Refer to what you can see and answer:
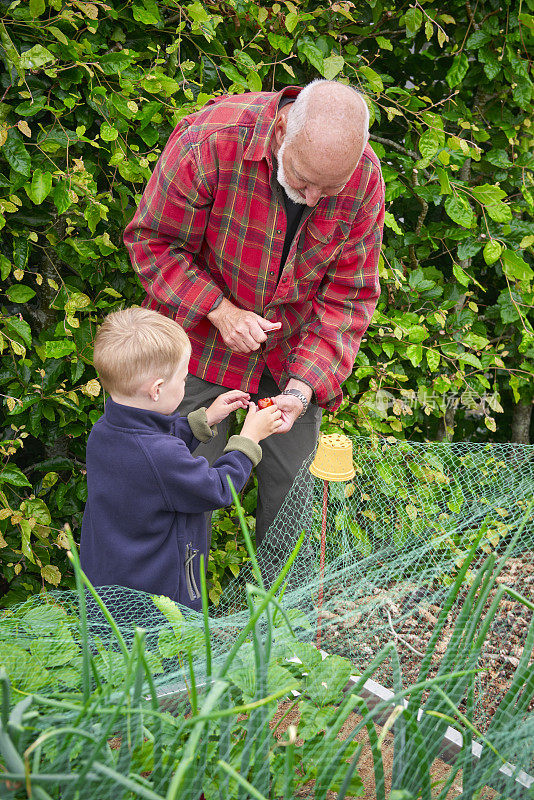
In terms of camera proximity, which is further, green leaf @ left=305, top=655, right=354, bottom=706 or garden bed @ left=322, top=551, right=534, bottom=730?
garden bed @ left=322, top=551, right=534, bottom=730

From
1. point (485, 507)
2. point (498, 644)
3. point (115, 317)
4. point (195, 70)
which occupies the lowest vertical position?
point (498, 644)

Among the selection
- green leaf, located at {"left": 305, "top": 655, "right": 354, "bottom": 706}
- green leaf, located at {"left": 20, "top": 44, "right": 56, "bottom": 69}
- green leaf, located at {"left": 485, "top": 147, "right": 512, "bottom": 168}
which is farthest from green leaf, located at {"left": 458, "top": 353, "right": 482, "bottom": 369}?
green leaf, located at {"left": 305, "top": 655, "right": 354, "bottom": 706}

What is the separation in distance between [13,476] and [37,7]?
1309 mm

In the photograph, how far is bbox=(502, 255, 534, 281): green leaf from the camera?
9.73ft

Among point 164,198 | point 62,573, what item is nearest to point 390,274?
point 164,198

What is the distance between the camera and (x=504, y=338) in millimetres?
3330

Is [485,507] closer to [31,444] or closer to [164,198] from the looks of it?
[164,198]

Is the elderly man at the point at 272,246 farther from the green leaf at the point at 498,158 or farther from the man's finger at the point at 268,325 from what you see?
the green leaf at the point at 498,158

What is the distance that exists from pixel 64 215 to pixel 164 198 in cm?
44

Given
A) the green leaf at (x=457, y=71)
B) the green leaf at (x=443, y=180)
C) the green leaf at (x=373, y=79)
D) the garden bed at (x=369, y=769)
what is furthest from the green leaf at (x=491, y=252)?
the garden bed at (x=369, y=769)

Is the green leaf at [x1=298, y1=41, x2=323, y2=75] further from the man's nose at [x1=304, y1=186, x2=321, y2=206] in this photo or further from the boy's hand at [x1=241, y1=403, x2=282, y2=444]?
the boy's hand at [x1=241, y1=403, x2=282, y2=444]

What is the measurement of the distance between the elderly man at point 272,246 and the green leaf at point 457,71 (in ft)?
3.27

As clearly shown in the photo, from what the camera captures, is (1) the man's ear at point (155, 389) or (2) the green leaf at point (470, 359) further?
(2) the green leaf at point (470, 359)

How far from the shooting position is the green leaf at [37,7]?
1.86 m
